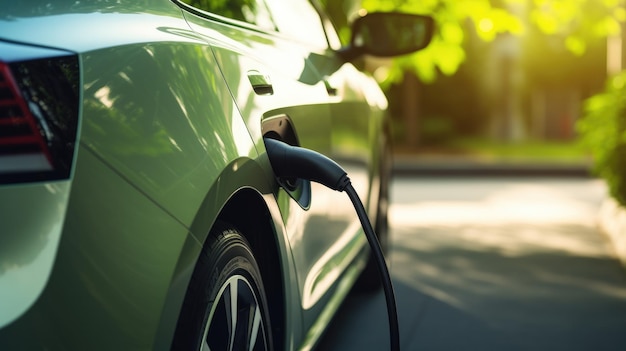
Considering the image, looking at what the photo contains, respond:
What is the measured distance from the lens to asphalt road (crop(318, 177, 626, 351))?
4.41 meters

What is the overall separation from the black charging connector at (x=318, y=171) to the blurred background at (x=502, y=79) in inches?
218

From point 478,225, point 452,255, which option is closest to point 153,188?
point 452,255

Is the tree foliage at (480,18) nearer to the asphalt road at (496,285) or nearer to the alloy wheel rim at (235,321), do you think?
the asphalt road at (496,285)

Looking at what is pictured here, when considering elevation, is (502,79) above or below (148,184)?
below

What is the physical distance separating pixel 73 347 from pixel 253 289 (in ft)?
2.94

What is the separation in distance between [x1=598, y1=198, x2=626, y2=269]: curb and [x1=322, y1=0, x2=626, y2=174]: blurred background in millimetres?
652

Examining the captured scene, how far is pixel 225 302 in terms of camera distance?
229 centimetres

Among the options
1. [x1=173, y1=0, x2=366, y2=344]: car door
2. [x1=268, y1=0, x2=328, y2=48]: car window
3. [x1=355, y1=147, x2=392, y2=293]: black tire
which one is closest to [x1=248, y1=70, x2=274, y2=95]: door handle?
[x1=173, y1=0, x2=366, y2=344]: car door

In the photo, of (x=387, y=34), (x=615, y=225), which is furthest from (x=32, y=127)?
(x=615, y=225)

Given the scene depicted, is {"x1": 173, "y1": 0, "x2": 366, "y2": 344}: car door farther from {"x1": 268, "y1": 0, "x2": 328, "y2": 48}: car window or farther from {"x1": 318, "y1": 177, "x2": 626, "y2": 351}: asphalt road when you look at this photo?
{"x1": 318, "y1": 177, "x2": 626, "y2": 351}: asphalt road

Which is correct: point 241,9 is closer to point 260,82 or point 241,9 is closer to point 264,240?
point 260,82

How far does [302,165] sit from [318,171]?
0.25 ft

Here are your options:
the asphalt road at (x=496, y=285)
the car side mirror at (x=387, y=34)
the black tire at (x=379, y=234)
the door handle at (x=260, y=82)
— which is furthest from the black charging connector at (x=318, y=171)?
the black tire at (x=379, y=234)

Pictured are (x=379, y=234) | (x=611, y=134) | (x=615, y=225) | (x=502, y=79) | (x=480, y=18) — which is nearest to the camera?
(x=379, y=234)
